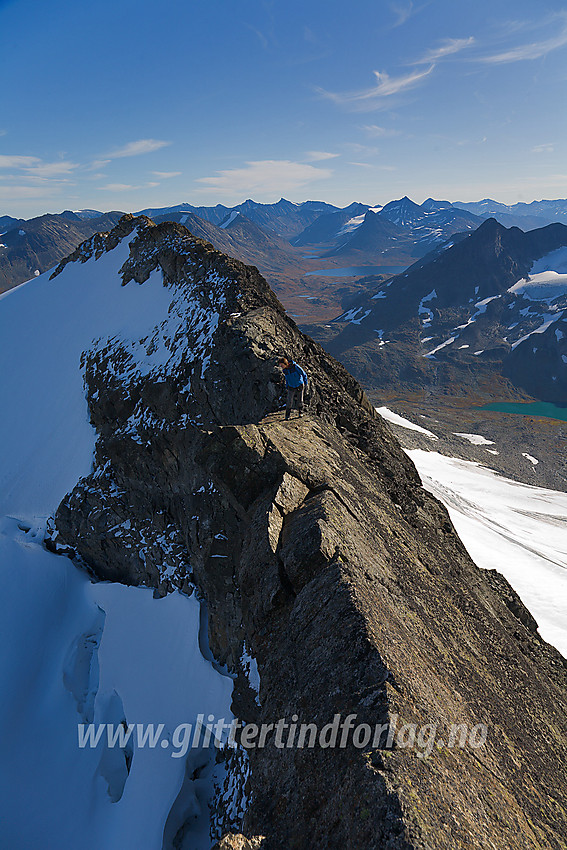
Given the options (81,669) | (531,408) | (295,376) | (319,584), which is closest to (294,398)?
(295,376)

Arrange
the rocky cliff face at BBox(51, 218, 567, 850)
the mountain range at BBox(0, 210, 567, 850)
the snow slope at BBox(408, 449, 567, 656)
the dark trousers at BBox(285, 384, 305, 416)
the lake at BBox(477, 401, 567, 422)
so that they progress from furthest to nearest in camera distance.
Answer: the lake at BBox(477, 401, 567, 422), the snow slope at BBox(408, 449, 567, 656), the dark trousers at BBox(285, 384, 305, 416), the mountain range at BBox(0, 210, 567, 850), the rocky cliff face at BBox(51, 218, 567, 850)

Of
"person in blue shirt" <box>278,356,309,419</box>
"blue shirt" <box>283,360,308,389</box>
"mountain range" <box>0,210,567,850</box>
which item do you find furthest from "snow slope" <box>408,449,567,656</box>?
"blue shirt" <box>283,360,308,389</box>

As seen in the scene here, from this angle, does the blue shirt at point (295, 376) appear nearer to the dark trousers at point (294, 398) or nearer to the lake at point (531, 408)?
the dark trousers at point (294, 398)

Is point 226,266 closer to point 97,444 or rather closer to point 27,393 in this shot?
point 97,444

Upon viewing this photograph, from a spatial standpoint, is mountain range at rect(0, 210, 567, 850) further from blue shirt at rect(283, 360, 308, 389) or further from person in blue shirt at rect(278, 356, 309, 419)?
blue shirt at rect(283, 360, 308, 389)

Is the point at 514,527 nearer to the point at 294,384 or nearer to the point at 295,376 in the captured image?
the point at 294,384
